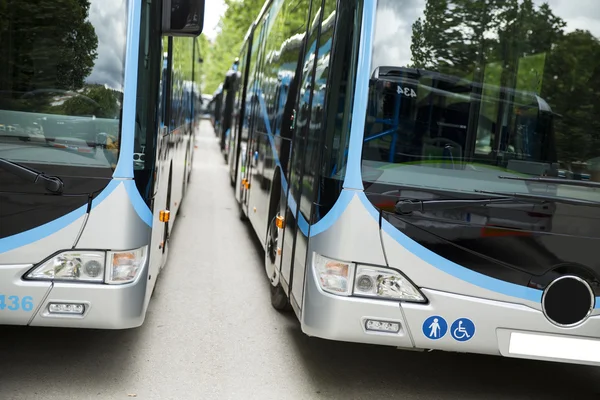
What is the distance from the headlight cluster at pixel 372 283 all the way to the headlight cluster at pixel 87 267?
4.16 ft

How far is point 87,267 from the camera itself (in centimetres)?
427

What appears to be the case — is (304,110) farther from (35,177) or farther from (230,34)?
(230,34)

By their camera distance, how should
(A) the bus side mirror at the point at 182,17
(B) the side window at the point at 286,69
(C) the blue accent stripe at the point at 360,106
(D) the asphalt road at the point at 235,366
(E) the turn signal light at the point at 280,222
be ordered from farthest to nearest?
(B) the side window at the point at 286,69, (E) the turn signal light at the point at 280,222, (D) the asphalt road at the point at 235,366, (A) the bus side mirror at the point at 182,17, (C) the blue accent stripe at the point at 360,106

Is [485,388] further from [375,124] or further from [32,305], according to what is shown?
[32,305]

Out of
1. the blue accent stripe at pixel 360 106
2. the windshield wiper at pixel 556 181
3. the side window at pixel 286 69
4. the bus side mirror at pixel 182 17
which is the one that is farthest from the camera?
the side window at pixel 286 69

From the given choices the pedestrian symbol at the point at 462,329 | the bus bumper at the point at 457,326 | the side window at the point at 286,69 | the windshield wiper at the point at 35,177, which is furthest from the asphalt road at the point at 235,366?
the side window at the point at 286,69

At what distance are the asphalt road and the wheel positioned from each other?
122 mm

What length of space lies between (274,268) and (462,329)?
242 cm

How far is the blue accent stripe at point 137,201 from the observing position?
4.32 metres

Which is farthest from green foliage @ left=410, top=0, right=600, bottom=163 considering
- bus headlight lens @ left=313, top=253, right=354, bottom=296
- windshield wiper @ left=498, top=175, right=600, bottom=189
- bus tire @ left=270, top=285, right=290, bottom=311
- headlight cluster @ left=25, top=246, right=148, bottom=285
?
bus tire @ left=270, top=285, right=290, bottom=311

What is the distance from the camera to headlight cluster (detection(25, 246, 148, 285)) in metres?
4.23

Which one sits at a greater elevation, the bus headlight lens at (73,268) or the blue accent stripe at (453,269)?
the blue accent stripe at (453,269)

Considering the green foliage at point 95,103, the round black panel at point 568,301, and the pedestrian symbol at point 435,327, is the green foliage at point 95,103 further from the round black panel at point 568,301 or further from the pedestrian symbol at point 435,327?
the round black panel at point 568,301

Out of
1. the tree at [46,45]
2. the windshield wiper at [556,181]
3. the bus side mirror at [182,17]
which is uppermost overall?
the bus side mirror at [182,17]
